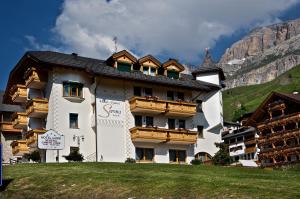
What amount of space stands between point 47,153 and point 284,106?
40.4m

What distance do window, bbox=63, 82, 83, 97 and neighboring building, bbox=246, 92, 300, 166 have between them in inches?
Result: 1360

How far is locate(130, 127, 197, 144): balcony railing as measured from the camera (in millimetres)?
47719

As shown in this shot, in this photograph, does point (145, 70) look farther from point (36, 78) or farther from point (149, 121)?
point (36, 78)

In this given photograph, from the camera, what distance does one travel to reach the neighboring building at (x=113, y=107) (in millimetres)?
46469

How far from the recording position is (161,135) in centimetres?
4888

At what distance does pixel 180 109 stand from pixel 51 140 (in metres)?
16.5

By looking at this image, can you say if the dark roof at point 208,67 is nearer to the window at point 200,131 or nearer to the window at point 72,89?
the window at point 200,131

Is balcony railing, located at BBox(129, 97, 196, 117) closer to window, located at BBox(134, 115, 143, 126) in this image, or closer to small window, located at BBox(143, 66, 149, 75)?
window, located at BBox(134, 115, 143, 126)

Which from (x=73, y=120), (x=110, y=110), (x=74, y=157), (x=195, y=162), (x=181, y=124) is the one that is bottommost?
(x=195, y=162)

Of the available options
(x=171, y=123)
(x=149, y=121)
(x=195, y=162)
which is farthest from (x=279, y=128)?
(x=149, y=121)

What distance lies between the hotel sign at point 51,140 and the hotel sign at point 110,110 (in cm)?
883

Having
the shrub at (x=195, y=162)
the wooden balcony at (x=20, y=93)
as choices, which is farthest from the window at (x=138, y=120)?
the wooden balcony at (x=20, y=93)

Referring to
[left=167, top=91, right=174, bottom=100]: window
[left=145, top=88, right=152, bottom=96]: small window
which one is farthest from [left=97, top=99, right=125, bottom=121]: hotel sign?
[left=167, top=91, right=174, bottom=100]: window

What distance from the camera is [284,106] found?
74250mm
